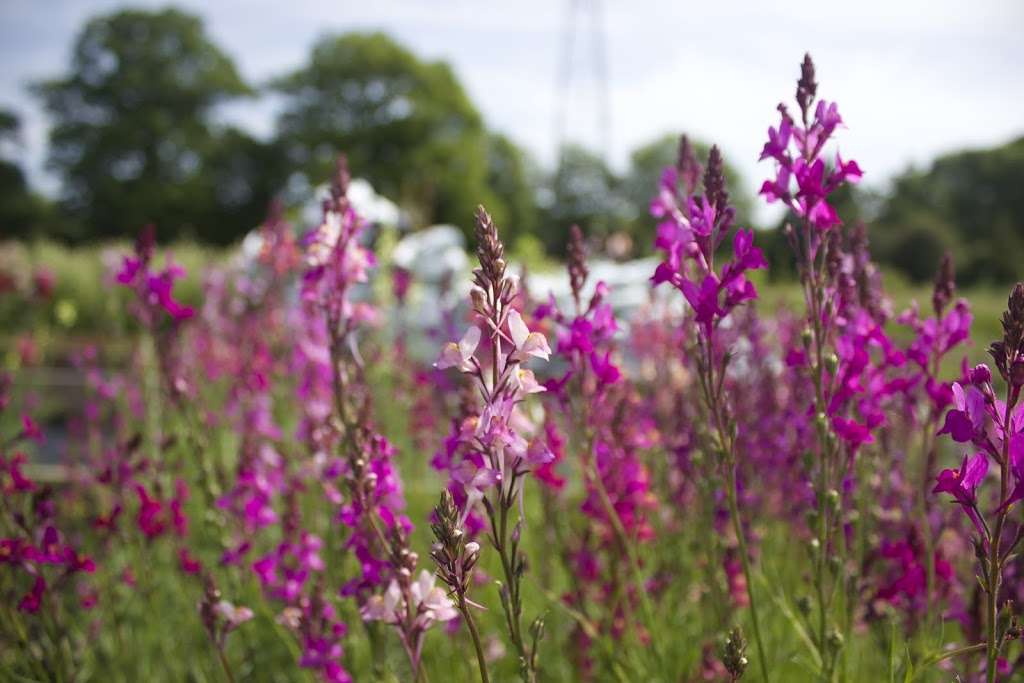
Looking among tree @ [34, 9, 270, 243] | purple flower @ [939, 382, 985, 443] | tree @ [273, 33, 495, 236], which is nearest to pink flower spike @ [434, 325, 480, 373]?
purple flower @ [939, 382, 985, 443]

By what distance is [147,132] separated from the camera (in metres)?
39.9

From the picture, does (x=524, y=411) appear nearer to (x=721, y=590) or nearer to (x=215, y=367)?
(x=721, y=590)

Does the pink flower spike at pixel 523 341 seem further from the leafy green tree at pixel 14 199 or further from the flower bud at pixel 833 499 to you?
the leafy green tree at pixel 14 199

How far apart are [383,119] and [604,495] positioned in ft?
129

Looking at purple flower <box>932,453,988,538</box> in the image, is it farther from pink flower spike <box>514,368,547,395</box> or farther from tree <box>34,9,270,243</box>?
tree <box>34,9,270,243</box>

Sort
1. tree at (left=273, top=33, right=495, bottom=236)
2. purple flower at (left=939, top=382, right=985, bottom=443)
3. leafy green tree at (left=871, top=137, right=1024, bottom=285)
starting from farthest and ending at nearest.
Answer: tree at (left=273, top=33, right=495, bottom=236) < leafy green tree at (left=871, top=137, right=1024, bottom=285) < purple flower at (left=939, top=382, right=985, bottom=443)

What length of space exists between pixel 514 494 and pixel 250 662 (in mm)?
1969

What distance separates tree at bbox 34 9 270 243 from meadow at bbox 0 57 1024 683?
125ft

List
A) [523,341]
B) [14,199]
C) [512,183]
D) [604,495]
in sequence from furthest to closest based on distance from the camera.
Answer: [512,183], [14,199], [604,495], [523,341]

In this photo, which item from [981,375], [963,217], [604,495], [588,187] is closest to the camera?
[981,375]

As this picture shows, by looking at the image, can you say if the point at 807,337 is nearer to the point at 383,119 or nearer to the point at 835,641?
the point at 835,641

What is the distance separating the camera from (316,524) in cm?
371

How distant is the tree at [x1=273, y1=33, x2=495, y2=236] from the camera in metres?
38.1

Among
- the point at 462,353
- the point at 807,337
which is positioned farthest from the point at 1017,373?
the point at 462,353
